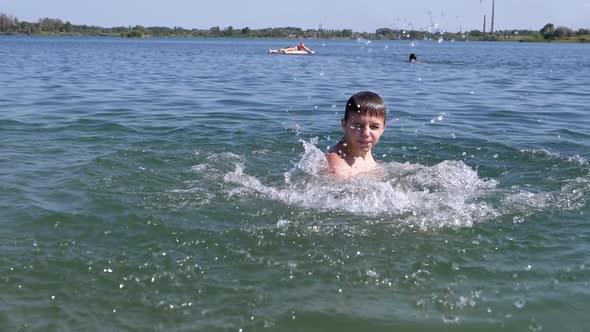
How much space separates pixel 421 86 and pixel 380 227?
47.0 ft

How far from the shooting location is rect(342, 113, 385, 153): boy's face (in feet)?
20.3

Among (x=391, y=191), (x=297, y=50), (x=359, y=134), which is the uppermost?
(x=297, y=50)

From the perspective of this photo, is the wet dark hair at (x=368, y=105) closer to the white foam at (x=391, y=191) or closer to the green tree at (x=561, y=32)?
the white foam at (x=391, y=191)

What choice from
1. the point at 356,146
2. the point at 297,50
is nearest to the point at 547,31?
the point at 297,50

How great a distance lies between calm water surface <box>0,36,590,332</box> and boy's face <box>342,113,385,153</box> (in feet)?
1.23

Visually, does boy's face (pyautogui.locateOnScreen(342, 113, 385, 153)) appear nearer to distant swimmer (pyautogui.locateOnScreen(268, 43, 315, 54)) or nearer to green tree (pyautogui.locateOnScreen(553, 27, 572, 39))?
distant swimmer (pyautogui.locateOnScreen(268, 43, 315, 54))

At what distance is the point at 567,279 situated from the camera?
4.11m

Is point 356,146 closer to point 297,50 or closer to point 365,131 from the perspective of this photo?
point 365,131

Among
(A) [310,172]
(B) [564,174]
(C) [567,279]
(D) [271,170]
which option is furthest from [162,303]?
(B) [564,174]

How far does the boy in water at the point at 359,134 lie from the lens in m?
6.12

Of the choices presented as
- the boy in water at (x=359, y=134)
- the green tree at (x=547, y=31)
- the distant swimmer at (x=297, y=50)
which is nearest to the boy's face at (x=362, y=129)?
the boy in water at (x=359, y=134)

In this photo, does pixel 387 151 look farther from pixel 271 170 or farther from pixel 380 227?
pixel 380 227

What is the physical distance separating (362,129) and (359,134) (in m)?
0.06

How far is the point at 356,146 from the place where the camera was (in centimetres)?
648
